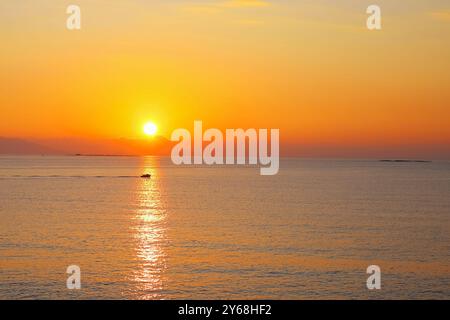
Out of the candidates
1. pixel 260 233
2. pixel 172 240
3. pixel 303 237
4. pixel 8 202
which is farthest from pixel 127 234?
pixel 8 202

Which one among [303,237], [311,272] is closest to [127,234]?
[303,237]

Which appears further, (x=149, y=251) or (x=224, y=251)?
(x=149, y=251)

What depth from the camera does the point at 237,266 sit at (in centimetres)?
Answer: 4684

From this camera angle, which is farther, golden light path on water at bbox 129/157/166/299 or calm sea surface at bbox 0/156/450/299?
golden light path on water at bbox 129/157/166/299

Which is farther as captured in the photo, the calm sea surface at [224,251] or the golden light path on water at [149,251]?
the golden light path on water at [149,251]
